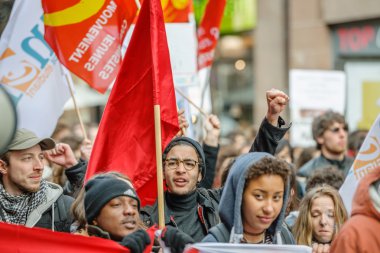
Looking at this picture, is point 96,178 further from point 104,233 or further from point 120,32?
point 120,32

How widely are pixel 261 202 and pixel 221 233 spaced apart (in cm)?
26

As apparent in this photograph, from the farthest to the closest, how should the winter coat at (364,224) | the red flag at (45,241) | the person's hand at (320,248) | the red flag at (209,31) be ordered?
the red flag at (209,31) < the person's hand at (320,248) < the red flag at (45,241) < the winter coat at (364,224)

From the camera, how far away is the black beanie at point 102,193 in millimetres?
4789

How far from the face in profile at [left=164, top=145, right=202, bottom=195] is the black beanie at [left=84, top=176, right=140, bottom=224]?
851mm

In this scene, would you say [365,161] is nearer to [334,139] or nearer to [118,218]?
[118,218]

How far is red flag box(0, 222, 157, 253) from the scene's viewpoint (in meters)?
4.64

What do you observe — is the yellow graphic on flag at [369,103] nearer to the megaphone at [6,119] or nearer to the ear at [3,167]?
the ear at [3,167]

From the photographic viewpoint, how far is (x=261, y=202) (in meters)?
4.68

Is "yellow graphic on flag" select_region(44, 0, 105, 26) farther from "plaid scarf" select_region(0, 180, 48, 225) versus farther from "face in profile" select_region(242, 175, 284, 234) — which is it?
"face in profile" select_region(242, 175, 284, 234)

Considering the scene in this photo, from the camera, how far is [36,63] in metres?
8.00

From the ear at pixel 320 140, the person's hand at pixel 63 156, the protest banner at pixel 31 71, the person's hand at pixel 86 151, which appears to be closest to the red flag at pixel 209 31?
the ear at pixel 320 140

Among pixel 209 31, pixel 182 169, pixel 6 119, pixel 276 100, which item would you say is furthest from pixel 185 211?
pixel 209 31

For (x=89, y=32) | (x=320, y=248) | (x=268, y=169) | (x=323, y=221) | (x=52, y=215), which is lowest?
(x=320, y=248)

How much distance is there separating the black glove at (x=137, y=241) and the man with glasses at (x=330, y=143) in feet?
14.7
